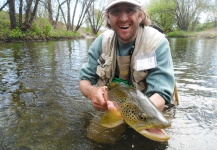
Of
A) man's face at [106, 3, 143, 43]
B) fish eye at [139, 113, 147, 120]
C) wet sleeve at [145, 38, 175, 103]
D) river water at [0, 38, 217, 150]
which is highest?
man's face at [106, 3, 143, 43]

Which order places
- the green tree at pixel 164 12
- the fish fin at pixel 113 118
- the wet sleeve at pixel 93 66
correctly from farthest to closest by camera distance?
the green tree at pixel 164 12 < the wet sleeve at pixel 93 66 < the fish fin at pixel 113 118

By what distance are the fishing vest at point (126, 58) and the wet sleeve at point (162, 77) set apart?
9 cm

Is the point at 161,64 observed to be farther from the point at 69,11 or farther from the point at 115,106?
the point at 69,11

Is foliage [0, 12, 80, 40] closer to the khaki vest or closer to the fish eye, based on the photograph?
the khaki vest

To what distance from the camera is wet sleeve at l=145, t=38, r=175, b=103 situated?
7.48ft

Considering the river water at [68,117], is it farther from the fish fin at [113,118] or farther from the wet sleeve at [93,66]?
the wet sleeve at [93,66]

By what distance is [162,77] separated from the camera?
238 centimetres

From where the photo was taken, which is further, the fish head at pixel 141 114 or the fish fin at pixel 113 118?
the fish fin at pixel 113 118

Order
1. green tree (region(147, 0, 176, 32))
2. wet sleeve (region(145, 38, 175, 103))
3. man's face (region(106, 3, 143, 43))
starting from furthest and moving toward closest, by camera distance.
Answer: green tree (region(147, 0, 176, 32))
man's face (region(106, 3, 143, 43))
wet sleeve (region(145, 38, 175, 103))

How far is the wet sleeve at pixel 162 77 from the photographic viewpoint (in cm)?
228

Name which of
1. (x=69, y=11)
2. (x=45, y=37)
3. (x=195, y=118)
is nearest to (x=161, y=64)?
(x=195, y=118)

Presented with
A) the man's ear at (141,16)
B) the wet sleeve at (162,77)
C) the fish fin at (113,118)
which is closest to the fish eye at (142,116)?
the fish fin at (113,118)

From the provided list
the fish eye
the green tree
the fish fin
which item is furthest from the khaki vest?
the green tree

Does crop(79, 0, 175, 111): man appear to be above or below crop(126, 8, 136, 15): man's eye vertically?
below
